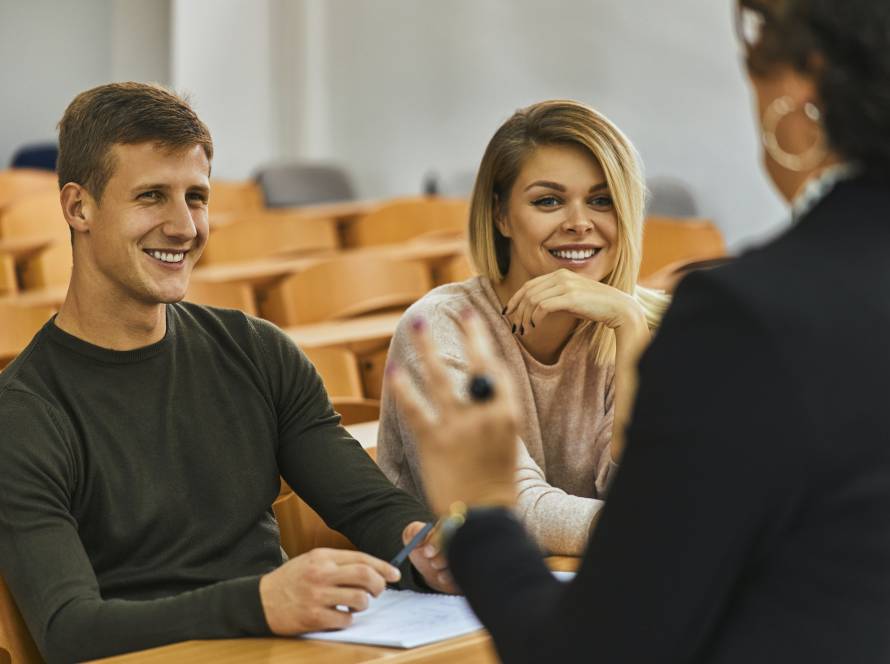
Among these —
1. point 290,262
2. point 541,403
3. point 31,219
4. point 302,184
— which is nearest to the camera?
point 541,403

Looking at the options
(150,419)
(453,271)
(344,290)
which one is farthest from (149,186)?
(453,271)

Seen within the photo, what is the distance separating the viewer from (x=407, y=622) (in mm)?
1781

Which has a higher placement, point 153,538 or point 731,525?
point 731,525

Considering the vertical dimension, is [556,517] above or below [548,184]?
below

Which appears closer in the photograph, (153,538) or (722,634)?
(722,634)

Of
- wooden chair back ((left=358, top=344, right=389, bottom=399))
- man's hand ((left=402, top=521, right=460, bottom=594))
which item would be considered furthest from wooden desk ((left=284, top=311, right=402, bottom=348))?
man's hand ((left=402, top=521, right=460, bottom=594))

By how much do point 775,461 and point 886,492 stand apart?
0.10 m

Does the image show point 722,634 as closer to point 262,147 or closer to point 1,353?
point 1,353

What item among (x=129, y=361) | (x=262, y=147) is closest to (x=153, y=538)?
(x=129, y=361)

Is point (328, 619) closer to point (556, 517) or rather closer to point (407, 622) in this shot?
point (407, 622)

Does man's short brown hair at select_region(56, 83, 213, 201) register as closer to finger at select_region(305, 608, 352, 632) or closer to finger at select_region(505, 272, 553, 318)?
finger at select_region(505, 272, 553, 318)

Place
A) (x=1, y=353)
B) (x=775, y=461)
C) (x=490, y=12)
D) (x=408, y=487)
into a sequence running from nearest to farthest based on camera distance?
(x=775, y=461)
(x=408, y=487)
(x=1, y=353)
(x=490, y=12)

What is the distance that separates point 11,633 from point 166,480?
0.30 metres

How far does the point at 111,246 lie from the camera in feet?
6.97
